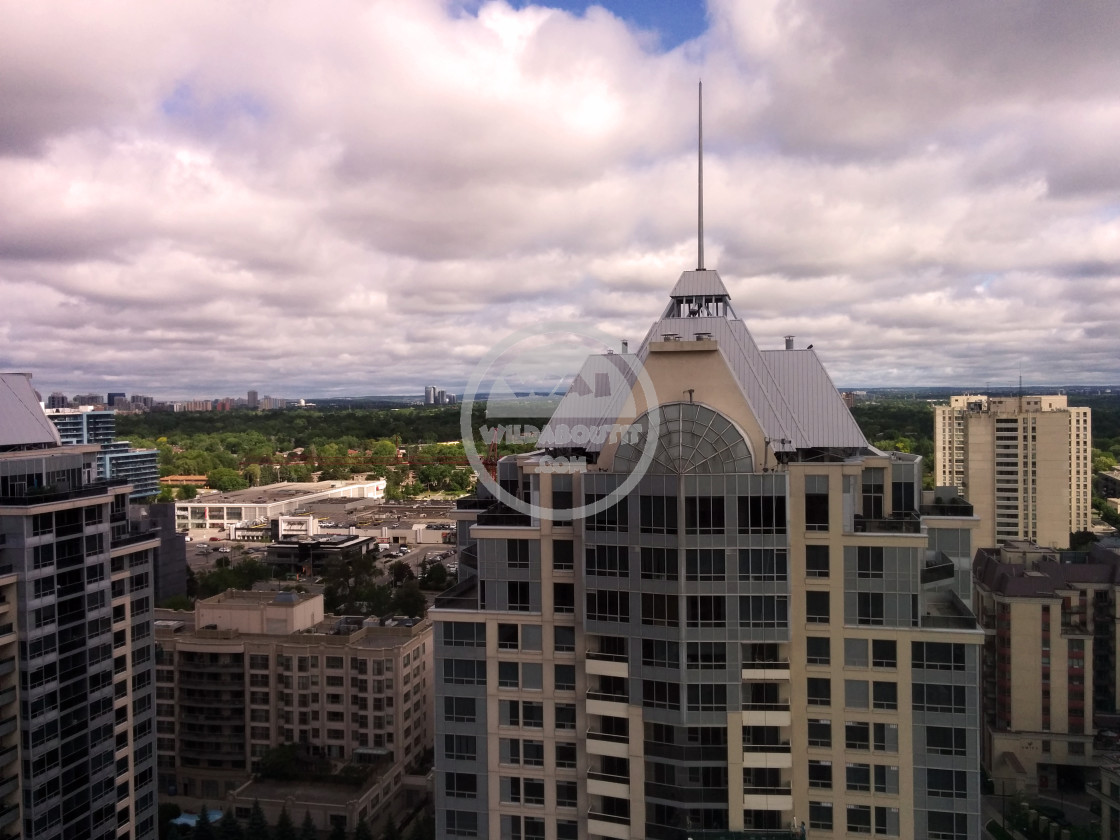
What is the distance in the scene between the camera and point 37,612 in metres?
27.2

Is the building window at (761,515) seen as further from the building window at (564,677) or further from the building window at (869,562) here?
the building window at (564,677)

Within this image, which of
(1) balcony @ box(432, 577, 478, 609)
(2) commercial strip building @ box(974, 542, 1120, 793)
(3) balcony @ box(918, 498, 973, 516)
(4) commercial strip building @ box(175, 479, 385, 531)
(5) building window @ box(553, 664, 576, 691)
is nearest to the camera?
(5) building window @ box(553, 664, 576, 691)

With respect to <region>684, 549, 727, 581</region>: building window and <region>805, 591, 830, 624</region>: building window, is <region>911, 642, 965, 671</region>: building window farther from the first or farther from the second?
<region>684, 549, 727, 581</region>: building window

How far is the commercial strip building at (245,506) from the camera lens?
11762 cm

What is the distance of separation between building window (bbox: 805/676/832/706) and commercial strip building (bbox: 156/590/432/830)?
104 feet

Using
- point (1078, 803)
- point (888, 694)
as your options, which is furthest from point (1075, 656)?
point (888, 694)

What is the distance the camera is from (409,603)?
6312cm

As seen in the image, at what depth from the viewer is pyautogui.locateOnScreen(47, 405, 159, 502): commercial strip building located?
Result: 11994 centimetres

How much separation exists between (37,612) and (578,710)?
20447 millimetres

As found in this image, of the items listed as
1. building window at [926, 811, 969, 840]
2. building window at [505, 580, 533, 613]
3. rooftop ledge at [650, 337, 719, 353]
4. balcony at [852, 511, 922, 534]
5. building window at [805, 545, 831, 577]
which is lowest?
building window at [926, 811, 969, 840]

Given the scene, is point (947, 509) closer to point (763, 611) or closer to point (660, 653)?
point (763, 611)

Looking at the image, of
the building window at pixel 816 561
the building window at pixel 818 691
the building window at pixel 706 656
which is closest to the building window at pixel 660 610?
the building window at pixel 706 656

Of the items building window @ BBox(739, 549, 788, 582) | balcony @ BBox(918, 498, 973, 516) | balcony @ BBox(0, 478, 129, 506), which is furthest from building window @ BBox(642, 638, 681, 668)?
balcony @ BBox(0, 478, 129, 506)

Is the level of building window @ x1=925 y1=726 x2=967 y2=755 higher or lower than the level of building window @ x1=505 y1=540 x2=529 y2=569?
lower
